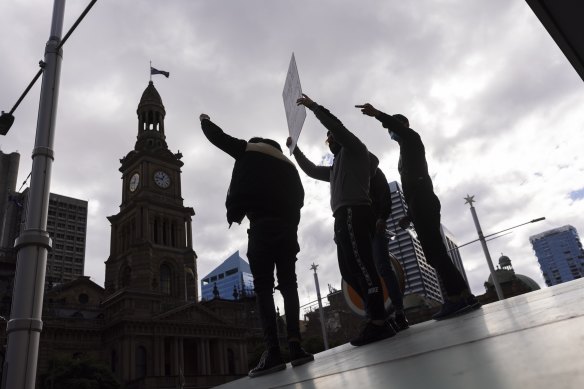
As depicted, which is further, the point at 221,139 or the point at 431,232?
the point at 431,232

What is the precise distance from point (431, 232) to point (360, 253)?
953mm

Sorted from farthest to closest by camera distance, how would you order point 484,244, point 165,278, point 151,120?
point 151,120 < point 165,278 < point 484,244

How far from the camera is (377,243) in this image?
201 inches

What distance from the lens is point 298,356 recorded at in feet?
13.1

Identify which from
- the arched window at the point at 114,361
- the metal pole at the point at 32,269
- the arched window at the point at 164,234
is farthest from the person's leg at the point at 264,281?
the arched window at the point at 164,234

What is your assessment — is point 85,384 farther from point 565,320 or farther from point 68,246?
point 68,246

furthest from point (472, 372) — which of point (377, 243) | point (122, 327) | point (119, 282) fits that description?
point (119, 282)

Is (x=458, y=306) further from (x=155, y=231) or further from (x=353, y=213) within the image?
(x=155, y=231)

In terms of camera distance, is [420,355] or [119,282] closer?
[420,355]

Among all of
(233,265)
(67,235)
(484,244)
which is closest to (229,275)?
(233,265)

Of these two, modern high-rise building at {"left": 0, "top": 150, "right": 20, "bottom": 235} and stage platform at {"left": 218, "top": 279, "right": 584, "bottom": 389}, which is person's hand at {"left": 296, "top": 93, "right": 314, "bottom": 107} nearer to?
stage platform at {"left": 218, "top": 279, "right": 584, "bottom": 389}

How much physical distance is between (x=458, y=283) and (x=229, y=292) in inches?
5071

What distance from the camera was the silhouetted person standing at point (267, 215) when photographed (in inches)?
169

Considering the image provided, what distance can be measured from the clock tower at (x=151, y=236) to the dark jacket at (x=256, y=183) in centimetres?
3844
